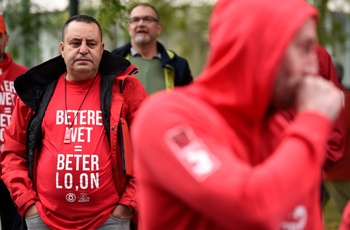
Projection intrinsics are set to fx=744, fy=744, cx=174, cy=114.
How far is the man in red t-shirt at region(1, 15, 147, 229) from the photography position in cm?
485

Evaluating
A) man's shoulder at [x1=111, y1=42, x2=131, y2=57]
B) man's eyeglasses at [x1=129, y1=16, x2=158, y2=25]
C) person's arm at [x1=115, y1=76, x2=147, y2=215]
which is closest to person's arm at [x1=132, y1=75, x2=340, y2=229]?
person's arm at [x1=115, y1=76, x2=147, y2=215]

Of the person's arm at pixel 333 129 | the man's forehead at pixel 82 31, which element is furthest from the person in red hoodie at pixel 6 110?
the person's arm at pixel 333 129

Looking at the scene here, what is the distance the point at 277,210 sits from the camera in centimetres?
205

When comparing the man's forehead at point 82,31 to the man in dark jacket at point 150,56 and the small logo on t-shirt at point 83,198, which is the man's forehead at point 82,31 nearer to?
the small logo on t-shirt at point 83,198

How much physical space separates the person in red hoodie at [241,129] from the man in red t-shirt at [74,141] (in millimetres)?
2636

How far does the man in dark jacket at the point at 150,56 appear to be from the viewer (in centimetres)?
755

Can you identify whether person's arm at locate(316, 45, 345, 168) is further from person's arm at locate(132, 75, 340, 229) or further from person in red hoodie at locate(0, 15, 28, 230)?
person's arm at locate(132, 75, 340, 229)

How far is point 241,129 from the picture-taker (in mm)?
2229

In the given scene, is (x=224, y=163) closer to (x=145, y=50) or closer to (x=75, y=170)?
(x=75, y=170)

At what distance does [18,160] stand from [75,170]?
555 millimetres

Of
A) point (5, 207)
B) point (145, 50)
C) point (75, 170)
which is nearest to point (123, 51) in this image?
point (145, 50)

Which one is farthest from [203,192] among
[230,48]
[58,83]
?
[58,83]

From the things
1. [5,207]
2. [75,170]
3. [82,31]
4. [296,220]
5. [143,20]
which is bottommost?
[5,207]

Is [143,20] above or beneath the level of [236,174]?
above
